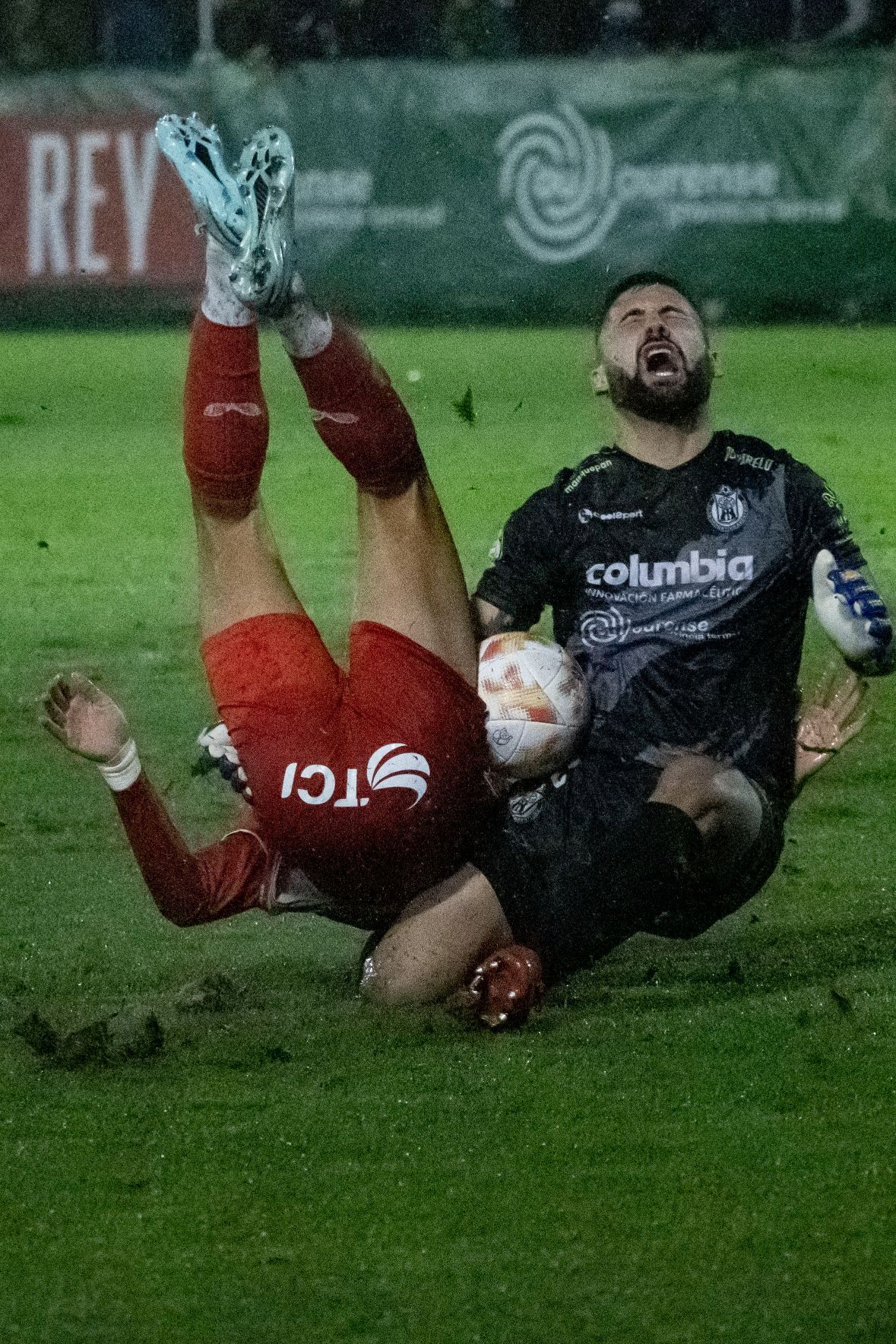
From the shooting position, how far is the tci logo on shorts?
469 centimetres

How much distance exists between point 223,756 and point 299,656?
0.88 feet

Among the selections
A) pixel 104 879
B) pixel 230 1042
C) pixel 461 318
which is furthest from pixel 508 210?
pixel 230 1042

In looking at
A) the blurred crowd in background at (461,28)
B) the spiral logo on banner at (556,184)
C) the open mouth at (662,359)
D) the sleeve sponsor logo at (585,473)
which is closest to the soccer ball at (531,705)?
the sleeve sponsor logo at (585,473)

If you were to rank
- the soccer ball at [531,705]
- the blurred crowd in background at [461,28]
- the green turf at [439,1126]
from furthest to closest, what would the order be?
the blurred crowd in background at [461,28]
the soccer ball at [531,705]
the green turf at [439,1126]

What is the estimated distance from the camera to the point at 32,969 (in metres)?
5.16

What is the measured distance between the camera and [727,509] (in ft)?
17.1

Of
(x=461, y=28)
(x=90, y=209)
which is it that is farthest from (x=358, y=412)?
(x=461, y=28)

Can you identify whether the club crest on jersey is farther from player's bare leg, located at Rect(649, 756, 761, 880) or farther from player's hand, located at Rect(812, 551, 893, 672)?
player's bare leg, located at Rect(649, 756, 761, 880)

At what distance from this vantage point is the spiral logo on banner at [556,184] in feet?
57.8

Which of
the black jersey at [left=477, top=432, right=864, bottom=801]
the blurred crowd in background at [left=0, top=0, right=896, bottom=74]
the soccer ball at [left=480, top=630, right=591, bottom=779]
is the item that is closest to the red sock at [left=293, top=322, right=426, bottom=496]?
the soccer ball at [left=480, top=630, right=591, bottom=779]

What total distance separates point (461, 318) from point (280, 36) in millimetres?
2685

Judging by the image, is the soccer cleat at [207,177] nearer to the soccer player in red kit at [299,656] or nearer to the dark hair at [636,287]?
the soccer player in red kit at [299,656]

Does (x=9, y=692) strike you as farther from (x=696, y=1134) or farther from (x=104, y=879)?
(x=696, y=1134)

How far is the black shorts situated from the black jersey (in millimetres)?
112
